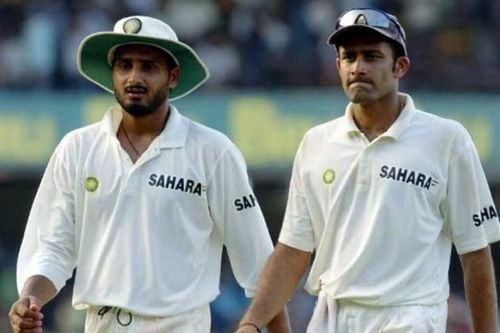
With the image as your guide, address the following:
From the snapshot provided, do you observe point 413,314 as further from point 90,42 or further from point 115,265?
point 90,42

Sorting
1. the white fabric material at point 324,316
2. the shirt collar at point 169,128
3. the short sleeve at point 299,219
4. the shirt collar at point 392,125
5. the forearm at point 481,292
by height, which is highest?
the shirt collar at point 392,125

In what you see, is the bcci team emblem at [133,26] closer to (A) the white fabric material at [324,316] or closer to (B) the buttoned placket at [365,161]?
(B) the buttoned placket at [365,161]

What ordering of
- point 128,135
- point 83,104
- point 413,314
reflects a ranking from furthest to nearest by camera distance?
1. point 83,104
2. point 128,135
3. point 413,314

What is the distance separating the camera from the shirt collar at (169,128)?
825cm

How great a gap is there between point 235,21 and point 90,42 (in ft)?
41.7

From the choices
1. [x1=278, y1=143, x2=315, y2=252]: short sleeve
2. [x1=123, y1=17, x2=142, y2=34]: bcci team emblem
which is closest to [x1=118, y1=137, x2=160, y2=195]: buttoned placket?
[x1=123, y1=17, x2=142, y2=34]: bcci team emblem

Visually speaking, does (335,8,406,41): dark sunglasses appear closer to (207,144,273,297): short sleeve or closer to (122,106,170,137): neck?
(207,144,273,297): short sleeve

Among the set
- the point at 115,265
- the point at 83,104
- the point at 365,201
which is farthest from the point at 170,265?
the point at 83,104

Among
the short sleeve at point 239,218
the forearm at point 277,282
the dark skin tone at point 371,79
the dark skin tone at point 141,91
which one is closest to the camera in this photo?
the dark skin tone at point 371,79

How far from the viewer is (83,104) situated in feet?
65.3

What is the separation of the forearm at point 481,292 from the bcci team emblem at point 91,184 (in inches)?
62.5

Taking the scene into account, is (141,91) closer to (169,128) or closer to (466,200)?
(169,128)

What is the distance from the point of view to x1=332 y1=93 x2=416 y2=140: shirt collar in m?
7.91

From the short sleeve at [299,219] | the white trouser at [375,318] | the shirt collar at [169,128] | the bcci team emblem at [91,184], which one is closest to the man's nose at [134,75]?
the shirt collar at [169,128]
